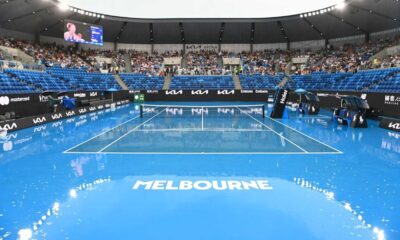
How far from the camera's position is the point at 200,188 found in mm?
7480

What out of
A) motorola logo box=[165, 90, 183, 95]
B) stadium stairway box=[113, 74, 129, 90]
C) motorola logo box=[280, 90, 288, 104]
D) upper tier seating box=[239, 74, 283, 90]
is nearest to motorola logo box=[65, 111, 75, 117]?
motorola logo box=[280, 90, 288, 104]

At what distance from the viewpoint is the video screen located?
38.3 m

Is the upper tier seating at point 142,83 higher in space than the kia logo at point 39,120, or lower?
higher

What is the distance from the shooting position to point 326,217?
5.77 metres

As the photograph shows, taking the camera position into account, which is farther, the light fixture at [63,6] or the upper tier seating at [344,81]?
the light fixture at [63,6]

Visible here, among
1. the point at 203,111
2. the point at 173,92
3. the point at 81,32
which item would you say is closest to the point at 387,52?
the point at 203,111

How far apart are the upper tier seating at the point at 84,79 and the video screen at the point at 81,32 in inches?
161

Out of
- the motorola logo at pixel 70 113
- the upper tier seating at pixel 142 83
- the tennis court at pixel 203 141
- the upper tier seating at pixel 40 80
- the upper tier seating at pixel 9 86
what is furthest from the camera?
the upper tier seating at pixel 142 83

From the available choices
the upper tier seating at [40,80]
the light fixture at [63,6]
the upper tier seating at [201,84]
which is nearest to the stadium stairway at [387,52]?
the upper tier seating at [201,84]

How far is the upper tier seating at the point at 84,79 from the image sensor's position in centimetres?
3712

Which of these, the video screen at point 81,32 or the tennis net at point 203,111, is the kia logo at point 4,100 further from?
the video screen at point 81,32

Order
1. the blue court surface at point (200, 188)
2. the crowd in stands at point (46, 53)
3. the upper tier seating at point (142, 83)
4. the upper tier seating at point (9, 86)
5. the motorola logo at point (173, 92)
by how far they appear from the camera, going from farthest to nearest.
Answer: the upper tier seating at point (142, 83) < the motorola logo at point (173, 92) < the crowd in stands at point (46, 53) < the upper tier seating at point (9, 86) < the blue court surface at point (200, 188)

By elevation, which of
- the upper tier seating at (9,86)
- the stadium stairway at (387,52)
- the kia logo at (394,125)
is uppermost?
the stadium stairway at (387,52)

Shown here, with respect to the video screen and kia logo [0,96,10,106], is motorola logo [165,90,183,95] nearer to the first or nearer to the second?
the video screen
